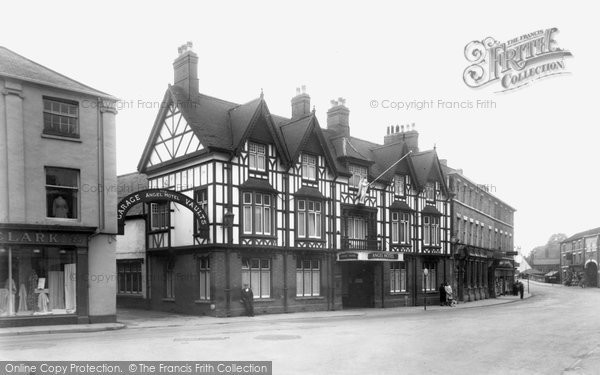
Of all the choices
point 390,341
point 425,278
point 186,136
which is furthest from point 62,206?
point 425,278

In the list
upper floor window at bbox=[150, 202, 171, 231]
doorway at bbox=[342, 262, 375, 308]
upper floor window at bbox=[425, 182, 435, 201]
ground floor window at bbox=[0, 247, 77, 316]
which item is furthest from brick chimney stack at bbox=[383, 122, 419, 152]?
ground floor window at bbox=[0, 247, 77, 316]

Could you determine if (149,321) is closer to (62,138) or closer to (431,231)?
(62,138)

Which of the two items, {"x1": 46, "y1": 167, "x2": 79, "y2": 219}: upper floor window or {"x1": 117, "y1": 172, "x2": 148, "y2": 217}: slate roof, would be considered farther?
{"x1": 117, "y1": 172, "x2": 148, "y2": 217}: slate roof

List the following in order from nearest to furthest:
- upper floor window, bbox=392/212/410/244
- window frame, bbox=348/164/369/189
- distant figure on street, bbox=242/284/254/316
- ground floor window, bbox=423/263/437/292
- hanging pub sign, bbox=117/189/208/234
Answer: hanging pub sign, bbox=117/189/208/234 → distant figure on street, bbox=242/284/254/316 → window frame, bbox=348/164/369/189 → upper floor window, bbox=392/212/410/244 → ground floor window, bbox=423/263/437/292

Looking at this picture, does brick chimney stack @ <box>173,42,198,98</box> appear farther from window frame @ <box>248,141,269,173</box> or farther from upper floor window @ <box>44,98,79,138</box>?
upper floor window @ <box>44,98,79,138</box>

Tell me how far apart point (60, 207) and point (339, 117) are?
67.6 ft

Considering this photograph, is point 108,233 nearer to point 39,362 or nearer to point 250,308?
point 250,308

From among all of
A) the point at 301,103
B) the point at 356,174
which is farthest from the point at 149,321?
the point at 301,103

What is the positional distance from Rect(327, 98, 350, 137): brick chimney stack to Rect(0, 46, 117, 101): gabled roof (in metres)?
17.7

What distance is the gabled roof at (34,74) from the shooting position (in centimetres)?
2050

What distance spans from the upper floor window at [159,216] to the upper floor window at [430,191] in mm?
19316

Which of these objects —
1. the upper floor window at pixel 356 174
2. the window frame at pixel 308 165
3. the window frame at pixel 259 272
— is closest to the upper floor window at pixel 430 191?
the upper floor window at pixel 356 174

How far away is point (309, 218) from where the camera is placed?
31234 millimetres

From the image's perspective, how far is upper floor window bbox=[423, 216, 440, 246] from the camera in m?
40.2
